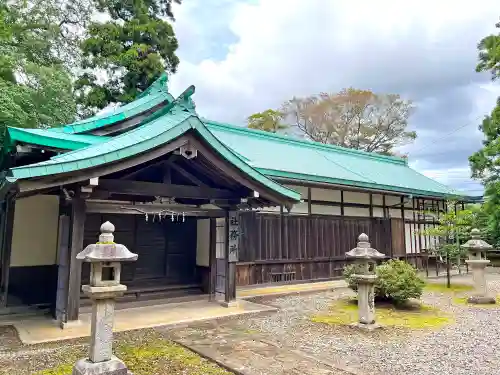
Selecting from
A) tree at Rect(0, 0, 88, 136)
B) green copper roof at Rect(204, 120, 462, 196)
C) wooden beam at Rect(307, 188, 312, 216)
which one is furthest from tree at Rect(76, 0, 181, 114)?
wooden beam at Rect(307, 188, 312, 216)

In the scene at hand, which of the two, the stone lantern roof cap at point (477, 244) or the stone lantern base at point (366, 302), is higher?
the stone lantern roof cap at point (477, 244)

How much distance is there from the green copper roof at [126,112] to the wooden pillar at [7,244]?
192cm

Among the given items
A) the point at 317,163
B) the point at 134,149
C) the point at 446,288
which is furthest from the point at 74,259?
the point at 446,288

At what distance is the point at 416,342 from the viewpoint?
6.29 metres

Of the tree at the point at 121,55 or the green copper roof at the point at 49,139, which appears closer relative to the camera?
the green copper roof at the point at 49,139

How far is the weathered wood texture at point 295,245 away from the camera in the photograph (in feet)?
37.0

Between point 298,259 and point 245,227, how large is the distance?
232 centimetres

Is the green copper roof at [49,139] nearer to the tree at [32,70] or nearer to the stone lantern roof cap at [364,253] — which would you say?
the tree at [32,70]

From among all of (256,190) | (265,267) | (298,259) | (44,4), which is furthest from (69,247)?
(44,4)

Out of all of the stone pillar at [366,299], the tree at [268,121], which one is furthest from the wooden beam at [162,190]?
the tree at [268,121]

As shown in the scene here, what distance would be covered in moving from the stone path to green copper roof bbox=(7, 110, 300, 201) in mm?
3167

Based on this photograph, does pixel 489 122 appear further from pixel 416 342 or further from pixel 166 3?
pixel 166 3

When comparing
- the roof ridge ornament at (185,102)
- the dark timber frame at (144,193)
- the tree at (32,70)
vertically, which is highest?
the tree at (32,70)

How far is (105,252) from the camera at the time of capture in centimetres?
455
